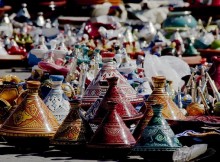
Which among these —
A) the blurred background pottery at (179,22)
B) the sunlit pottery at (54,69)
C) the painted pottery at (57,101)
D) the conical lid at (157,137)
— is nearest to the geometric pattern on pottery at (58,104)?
the painted pottery at (57,101)

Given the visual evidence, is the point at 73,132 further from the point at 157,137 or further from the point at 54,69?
the point at 54,69

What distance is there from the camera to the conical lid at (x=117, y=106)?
4.54 m

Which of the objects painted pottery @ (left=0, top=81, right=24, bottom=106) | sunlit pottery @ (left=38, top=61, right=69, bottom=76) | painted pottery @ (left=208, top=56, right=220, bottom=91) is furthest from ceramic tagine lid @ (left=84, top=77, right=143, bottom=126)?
sunlit pottery @ (left=38, top=61, right=69, bottom=76)

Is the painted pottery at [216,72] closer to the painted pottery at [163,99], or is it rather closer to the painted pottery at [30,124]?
the painted pottery at [163,99]

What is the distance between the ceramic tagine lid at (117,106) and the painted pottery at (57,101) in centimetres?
26

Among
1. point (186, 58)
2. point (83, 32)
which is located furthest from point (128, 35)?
point (186, 58)

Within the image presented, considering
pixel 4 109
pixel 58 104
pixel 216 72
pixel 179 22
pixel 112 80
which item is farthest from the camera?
pixel 179 22

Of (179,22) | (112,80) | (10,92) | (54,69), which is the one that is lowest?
(179,22)

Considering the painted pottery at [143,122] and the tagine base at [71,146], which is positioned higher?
the painted pottery at [143,122]

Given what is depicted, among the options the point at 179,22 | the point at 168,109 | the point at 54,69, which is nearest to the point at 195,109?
the point at 168,109

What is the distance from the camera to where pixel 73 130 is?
4363 millimetres

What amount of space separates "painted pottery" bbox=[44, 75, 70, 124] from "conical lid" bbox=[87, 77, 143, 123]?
28cm

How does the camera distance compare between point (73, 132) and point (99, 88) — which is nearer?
point (73, 132)

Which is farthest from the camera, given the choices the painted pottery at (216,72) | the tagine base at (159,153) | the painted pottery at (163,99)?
the painted pottery at (216,72)
